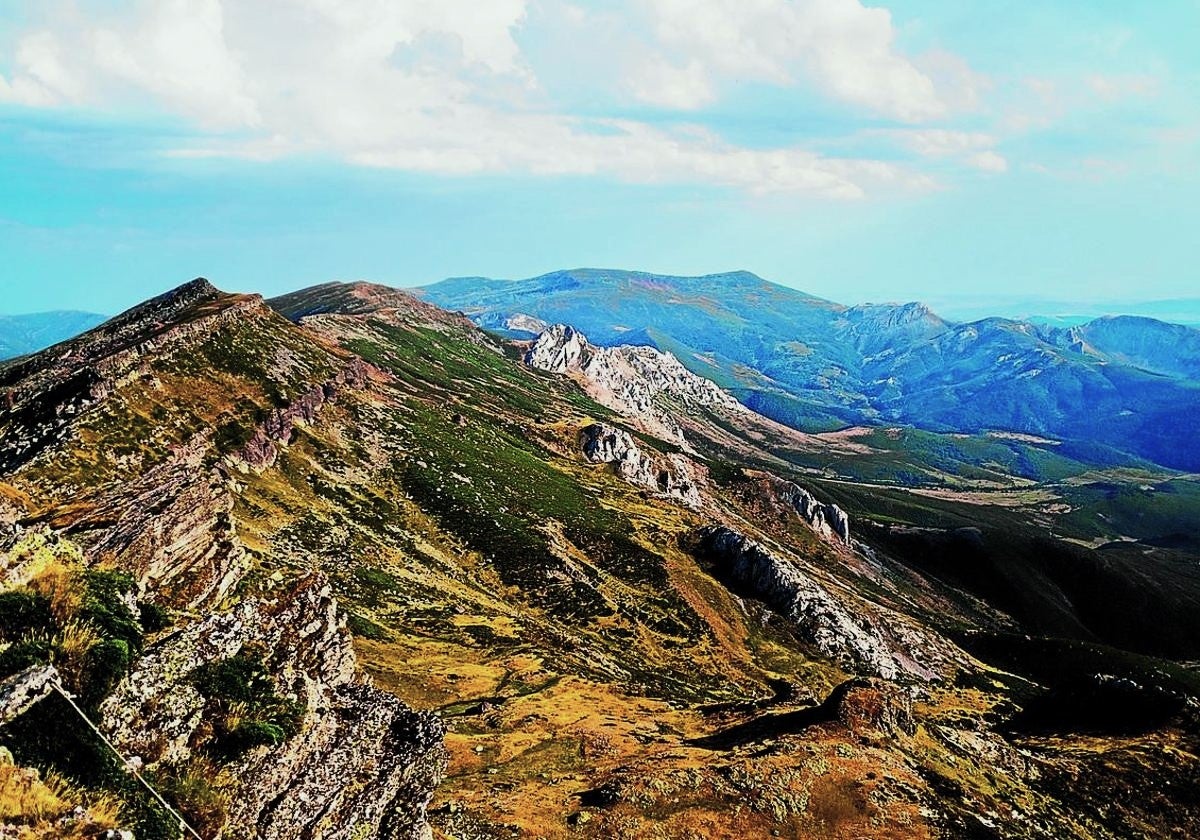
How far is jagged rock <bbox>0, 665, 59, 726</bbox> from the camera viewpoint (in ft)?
64.1

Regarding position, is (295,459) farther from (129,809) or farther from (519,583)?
(129,809)

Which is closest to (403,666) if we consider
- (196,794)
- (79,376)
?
(196,794)

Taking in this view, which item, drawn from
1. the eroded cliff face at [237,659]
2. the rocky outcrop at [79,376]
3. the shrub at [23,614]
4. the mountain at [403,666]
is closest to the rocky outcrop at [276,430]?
the mountain at [403,666]

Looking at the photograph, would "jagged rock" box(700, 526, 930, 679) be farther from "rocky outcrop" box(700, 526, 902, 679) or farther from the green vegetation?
the green vegetation

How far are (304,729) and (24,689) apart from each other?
11609 mm

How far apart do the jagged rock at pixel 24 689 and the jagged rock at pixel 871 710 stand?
235ft

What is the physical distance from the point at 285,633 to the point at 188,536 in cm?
821

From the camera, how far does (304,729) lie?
2955cm

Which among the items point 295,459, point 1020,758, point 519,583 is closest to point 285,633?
point 1020,758

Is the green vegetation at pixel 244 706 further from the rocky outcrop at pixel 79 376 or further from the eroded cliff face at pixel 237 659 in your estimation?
the rocky outcrop at pixel 79 376

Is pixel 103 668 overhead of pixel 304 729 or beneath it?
overhead

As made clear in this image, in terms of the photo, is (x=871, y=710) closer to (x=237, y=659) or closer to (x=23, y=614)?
(x=237, y=659)

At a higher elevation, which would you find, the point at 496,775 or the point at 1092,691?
the point at 496,775

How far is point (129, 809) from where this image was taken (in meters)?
20.4
